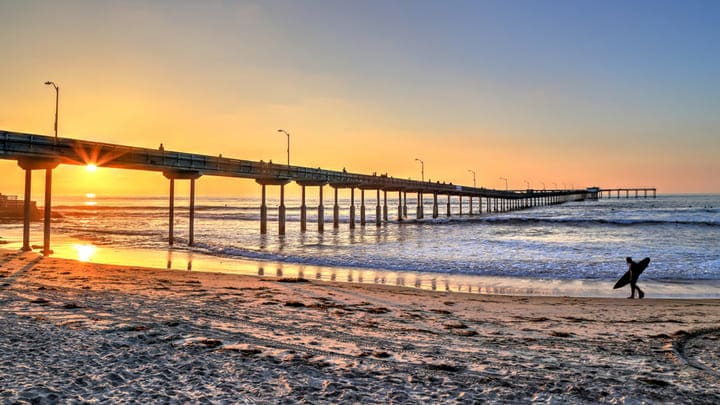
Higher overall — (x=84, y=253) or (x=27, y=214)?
(x=27, y=214)

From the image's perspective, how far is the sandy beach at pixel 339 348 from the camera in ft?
18.4

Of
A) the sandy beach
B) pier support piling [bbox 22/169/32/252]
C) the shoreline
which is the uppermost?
pier support piling [bbox 22/169/32/252]

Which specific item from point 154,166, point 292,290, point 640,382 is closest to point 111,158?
point 154,166

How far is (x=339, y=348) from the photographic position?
750 cm

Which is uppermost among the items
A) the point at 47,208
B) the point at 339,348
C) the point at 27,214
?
the point at 47,208

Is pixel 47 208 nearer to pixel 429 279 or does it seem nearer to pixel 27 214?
pixel 27 214

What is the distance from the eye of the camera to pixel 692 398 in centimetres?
558

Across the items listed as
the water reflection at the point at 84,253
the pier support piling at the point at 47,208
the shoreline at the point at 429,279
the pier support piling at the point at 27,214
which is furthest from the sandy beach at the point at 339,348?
the pier support piling at the point at 27,214

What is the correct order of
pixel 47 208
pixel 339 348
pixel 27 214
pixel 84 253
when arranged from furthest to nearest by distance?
pixel 84 253, pixel 47 208, pixel 27 214, pixel 339 348

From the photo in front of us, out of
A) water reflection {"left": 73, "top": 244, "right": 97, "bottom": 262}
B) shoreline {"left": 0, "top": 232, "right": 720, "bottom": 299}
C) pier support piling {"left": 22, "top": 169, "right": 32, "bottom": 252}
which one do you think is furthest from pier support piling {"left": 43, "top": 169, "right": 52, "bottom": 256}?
water reflection {"left": 73, "top": 244, "right": 97, "bottom": 262}

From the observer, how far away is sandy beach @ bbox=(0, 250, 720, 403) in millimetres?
5598

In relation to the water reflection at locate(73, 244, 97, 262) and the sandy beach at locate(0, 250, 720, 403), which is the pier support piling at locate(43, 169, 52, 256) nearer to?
the water reflection at locate(73, 244, 97, 262)

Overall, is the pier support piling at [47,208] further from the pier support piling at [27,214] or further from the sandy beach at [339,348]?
the sandy beach at [339,348]

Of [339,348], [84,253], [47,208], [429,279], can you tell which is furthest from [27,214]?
[339,348]
